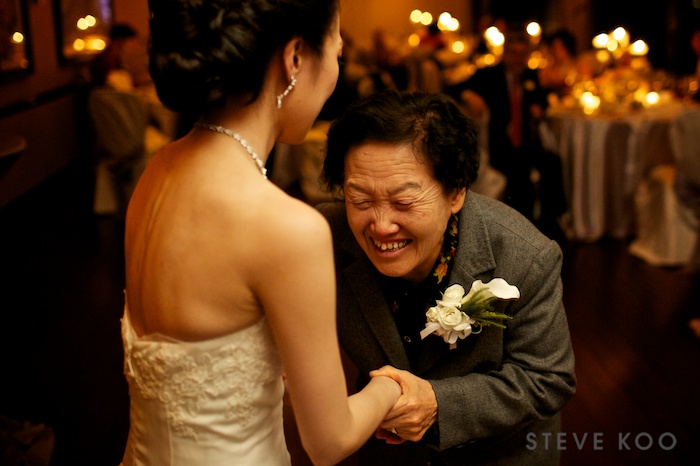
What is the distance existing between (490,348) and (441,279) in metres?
0.18

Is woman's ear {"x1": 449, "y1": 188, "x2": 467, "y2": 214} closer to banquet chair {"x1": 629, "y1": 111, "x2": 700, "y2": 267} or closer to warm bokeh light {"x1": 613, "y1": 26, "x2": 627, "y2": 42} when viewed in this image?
banquet chair {"x1": 629, "y1": 111, "x2": 700, "y2": 267}

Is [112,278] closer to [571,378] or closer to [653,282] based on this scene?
[653,282]

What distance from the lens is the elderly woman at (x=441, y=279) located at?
1.52 metres

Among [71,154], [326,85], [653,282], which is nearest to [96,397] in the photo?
[326,85]

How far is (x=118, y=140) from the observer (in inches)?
245

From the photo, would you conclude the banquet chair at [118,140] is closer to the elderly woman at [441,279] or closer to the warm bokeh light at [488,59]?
the warm bokeh light at [488,59]

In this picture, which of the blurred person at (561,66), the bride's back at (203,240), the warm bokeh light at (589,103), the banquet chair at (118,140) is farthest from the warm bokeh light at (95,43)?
the bride's back at (203,240)

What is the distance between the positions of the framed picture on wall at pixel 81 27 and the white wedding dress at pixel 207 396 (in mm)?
8096

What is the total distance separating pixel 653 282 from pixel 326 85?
13.7 ft

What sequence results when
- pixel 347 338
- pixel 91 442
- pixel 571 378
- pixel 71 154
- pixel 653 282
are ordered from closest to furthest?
pixel 571 378
pixel 347 338
pixel 91 442
pixel 653 282
pixel 71 154

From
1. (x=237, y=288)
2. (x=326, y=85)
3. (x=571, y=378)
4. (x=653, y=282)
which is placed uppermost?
(x=326, y=85)

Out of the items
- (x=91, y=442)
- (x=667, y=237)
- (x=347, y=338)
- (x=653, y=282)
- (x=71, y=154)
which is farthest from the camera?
(x=71, y=154)

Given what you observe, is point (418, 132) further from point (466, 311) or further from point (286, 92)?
point (286, 92)

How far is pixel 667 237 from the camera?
514cm
